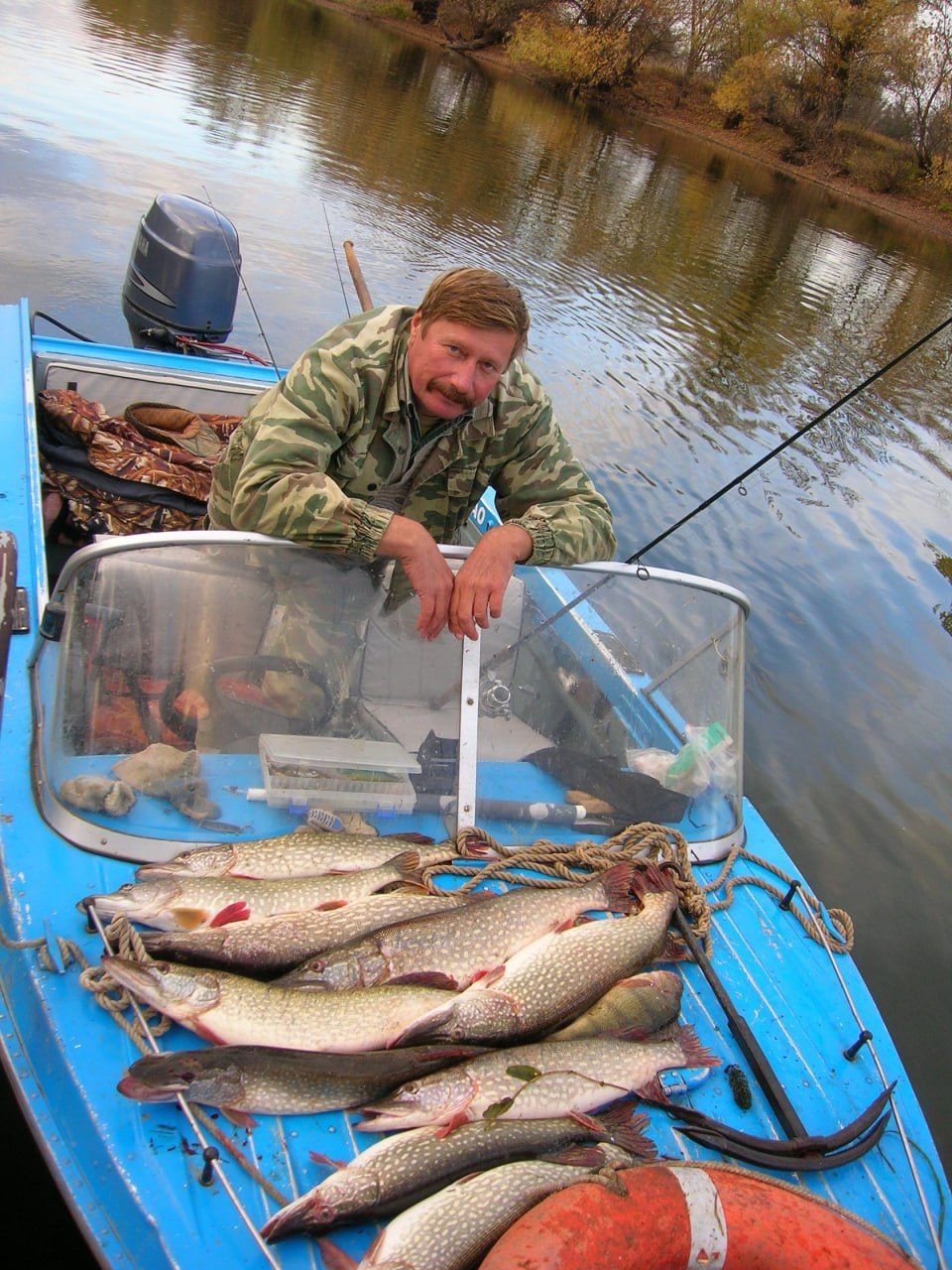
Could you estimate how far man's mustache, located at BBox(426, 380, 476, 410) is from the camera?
344 centimetres

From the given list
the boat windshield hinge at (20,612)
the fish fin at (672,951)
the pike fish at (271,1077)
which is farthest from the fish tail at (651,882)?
the boat windshield hinge at (20,612)

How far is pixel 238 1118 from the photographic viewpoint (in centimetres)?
233

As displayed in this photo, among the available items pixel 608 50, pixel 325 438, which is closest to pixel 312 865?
pixel 325 438

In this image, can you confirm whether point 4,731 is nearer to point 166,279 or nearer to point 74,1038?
point 74,1038

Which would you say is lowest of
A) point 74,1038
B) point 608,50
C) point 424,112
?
point 74,1038

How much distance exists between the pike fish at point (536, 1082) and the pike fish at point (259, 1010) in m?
0.18

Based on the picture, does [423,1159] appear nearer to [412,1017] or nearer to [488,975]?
[412,1017]

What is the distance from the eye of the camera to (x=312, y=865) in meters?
2.92

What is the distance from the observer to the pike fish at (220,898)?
2.67m

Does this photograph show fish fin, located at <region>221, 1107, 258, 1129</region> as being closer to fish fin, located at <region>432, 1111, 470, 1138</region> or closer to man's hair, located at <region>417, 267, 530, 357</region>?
fish fin, located at <region>432, 1111, 470, 1138</region>

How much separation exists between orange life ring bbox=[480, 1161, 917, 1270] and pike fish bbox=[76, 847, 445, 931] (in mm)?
1037

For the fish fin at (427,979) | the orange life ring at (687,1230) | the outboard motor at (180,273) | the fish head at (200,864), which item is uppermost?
the outboard motor at (180,273)

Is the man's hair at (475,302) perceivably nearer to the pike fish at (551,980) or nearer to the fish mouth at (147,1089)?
the pike fish at (551,980)

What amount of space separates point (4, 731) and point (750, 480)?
400 inches
